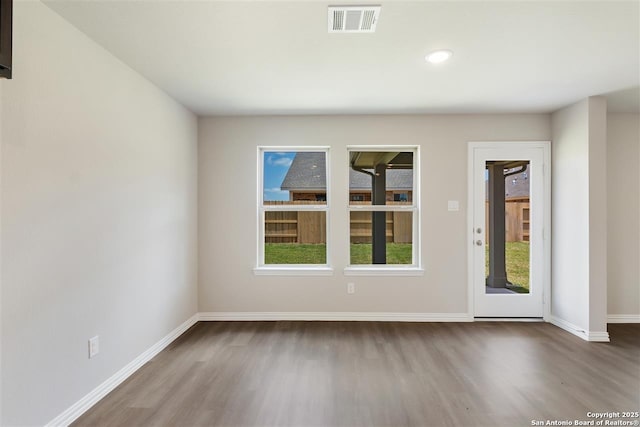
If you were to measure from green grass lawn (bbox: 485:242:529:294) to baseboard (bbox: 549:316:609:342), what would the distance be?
45 cm

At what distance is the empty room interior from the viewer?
180 centimetres

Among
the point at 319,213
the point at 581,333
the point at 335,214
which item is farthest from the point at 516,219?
the point at 319,213

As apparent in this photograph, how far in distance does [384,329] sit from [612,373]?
6.25 feet

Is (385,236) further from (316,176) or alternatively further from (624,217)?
(624,217)

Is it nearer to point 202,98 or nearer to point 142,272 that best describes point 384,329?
point 142,272

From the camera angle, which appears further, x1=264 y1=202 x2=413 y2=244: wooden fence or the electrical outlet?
x1=264 y1=202 x2=413 y2=244: wooden fence

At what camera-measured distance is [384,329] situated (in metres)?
3.47

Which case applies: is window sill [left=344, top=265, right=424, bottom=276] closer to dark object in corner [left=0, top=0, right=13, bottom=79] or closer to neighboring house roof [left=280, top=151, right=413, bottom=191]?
neighboring house roof [left=280, top=151, right=413, bottom=191]

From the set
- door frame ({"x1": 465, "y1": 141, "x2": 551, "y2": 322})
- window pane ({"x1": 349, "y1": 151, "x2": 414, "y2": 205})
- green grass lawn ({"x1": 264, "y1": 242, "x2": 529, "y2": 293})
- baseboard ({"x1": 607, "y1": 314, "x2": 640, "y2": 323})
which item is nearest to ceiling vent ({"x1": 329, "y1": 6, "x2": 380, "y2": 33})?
window pane ({"x1": 349, "y1": 151, "x2": 414, "y2": 205})

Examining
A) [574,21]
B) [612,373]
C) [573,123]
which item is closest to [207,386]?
[612,373]

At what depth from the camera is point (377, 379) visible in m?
2.41

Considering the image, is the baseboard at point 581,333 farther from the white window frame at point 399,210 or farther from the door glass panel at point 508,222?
the white window frame at point 399,210

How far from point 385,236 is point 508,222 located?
1.48 m

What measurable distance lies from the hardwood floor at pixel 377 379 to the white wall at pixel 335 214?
1.36 ft
